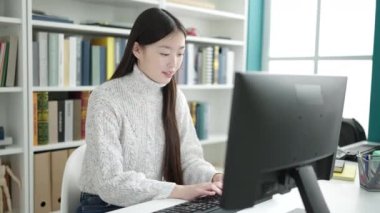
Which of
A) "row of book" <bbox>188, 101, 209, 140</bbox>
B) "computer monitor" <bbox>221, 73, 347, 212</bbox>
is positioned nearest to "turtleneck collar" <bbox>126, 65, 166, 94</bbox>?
"computer monitor" <bbox>221, 73, 347, 212</bbox>

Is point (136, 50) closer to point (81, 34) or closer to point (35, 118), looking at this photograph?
point (35, 118)

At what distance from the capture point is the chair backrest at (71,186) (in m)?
1.39

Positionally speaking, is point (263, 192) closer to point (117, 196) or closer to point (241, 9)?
point (117, 196)

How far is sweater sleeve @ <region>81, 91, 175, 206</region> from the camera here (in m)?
1.27

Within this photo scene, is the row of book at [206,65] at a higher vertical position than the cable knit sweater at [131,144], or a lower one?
higher

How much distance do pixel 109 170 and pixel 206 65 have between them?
1876mm

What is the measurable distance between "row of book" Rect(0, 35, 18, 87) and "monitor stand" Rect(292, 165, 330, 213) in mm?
1664

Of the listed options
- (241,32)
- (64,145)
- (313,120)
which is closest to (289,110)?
(313,120)

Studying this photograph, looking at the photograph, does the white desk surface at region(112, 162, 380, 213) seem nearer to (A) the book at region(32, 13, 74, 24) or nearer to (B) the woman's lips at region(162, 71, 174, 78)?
(B) the woman's lips at region(162, 71, 174, 78)

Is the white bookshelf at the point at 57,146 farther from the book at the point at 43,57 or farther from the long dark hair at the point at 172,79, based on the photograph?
the long dark hair at the point at 172,79

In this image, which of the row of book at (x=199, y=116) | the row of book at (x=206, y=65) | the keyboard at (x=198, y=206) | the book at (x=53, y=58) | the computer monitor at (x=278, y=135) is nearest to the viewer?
the computer monitor at (x=278, y=135)

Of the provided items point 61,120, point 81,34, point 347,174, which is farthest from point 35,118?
point 347,174

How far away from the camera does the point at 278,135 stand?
845 millimetres

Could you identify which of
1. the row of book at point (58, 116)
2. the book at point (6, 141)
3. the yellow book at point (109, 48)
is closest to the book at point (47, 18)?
the yellow book at point (109, 48)
